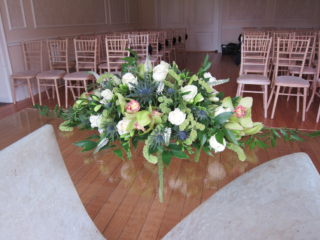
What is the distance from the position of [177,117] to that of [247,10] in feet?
30.8

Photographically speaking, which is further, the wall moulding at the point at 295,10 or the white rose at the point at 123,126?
the wall moulding at the point at 295,10

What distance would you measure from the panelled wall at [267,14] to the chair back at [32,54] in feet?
22.4

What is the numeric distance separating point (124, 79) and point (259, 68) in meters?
3.44

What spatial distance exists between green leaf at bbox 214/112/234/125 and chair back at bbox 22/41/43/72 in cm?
408

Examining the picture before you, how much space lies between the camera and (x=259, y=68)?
402 cm

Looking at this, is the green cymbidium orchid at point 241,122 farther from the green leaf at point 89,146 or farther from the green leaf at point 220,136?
the green leaf at point 89,146

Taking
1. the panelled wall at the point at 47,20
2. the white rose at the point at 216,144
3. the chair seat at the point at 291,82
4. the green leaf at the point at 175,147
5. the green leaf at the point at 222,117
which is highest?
the panelled wall at the point at 47,20

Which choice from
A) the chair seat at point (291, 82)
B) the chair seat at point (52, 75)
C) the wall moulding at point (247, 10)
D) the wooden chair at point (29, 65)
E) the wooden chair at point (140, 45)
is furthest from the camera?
the wall moulding at point (247, 10)

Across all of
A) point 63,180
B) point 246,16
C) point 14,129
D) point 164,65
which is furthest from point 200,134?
point 246,16

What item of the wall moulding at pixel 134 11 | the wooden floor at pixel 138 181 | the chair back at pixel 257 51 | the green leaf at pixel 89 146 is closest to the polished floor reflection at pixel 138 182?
the wooden floor at pixel 138 181

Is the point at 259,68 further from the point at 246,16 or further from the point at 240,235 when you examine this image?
the point at 246,16

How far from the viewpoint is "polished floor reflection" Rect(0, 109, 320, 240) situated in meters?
1.63

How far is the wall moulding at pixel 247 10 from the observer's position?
891 cm

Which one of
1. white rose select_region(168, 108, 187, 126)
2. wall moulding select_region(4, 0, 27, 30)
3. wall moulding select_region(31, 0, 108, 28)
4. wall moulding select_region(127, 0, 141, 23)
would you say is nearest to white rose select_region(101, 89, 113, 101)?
white rose select_region(168, 108, 187, 126)
